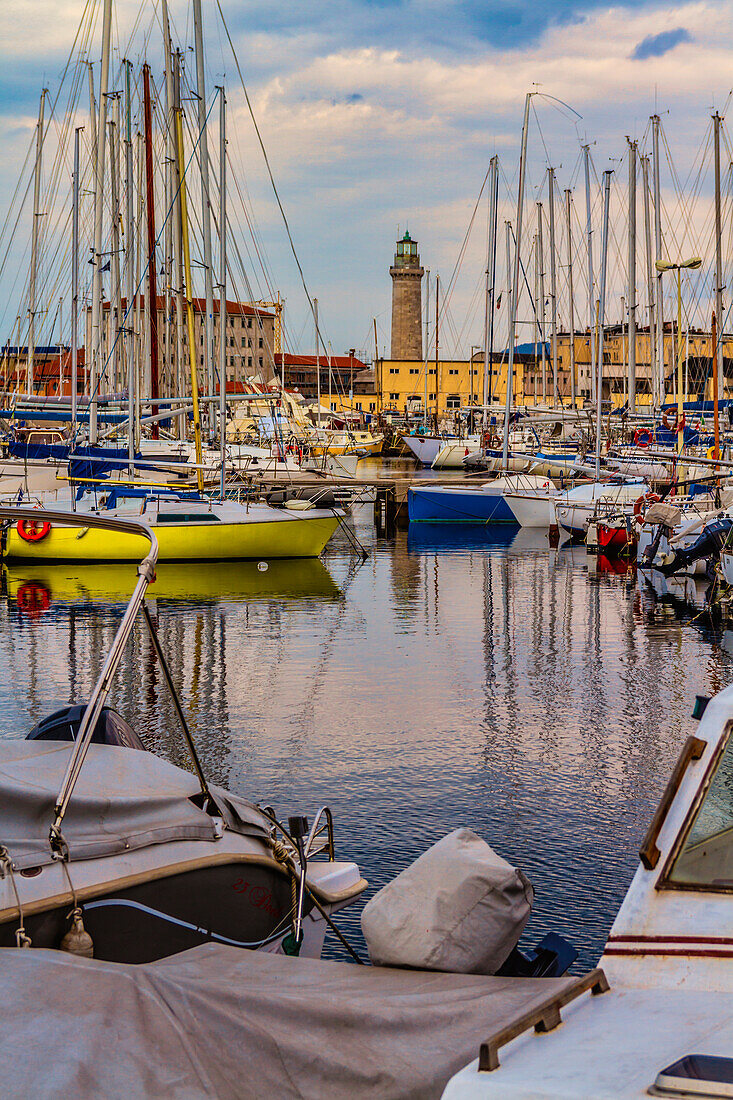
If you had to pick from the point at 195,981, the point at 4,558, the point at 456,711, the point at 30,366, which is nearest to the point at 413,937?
the point at 195,981

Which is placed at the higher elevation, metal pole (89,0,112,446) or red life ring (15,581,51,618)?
metal pole (89,0,112,446)

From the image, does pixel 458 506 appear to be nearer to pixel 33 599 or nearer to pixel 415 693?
pixel 33 599

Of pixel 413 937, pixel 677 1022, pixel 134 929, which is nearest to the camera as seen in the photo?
pixel 677 1022

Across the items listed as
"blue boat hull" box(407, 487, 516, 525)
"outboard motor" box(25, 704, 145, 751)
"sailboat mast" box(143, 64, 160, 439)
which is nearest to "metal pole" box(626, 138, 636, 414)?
"blue boat hull" box(407, 487, 516, 525)

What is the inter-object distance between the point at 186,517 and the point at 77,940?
22.0m

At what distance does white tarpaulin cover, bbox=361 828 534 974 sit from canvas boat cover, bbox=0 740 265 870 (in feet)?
4.55

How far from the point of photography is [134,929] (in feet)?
19.2

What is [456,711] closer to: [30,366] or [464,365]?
[30,366]

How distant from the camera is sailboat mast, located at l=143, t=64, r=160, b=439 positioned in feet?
117

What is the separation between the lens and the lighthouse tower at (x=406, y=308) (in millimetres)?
137125

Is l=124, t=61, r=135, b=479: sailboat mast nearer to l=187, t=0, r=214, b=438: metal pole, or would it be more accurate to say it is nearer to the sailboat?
l=187, t=0, r=214, b=438: metal pole

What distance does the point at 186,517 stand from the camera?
89.1 ft

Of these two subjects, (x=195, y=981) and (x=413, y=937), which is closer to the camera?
(x=195, y=981)

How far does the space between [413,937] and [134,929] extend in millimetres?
1575
